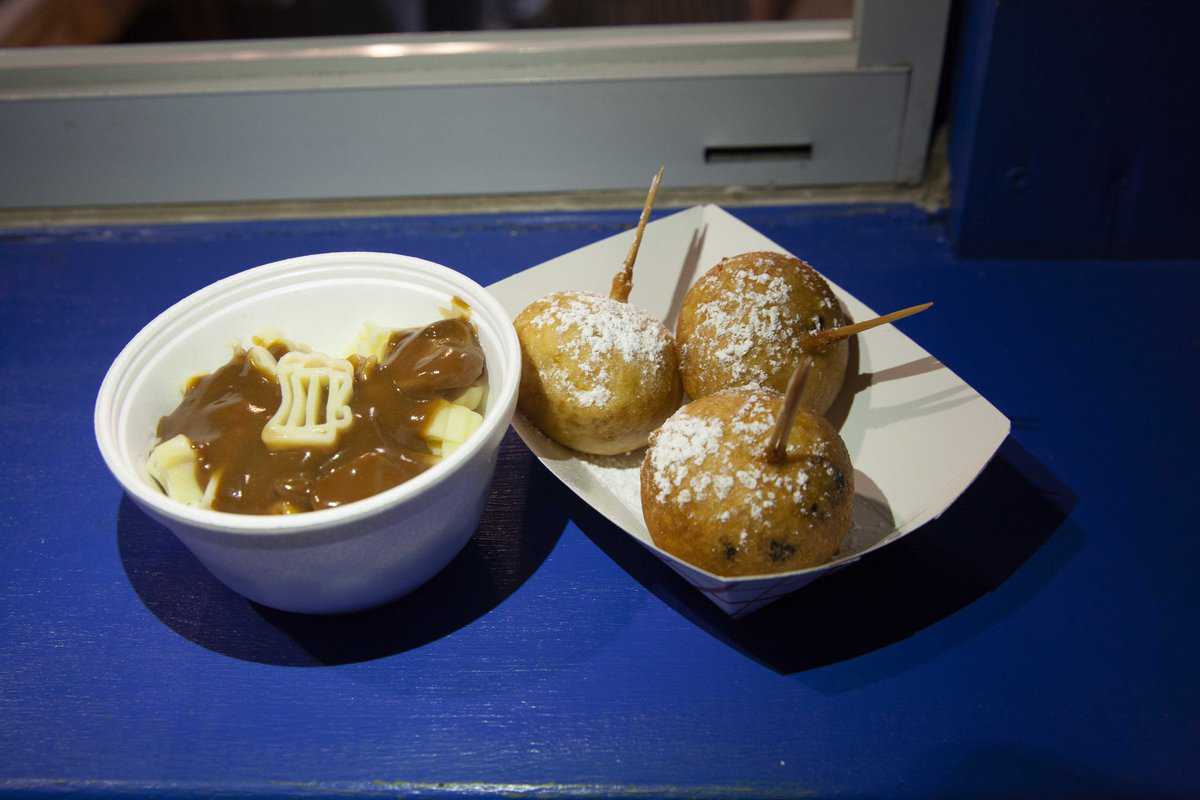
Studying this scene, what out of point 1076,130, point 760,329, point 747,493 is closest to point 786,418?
point 747,493

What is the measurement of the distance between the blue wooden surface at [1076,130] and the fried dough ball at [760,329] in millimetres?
374

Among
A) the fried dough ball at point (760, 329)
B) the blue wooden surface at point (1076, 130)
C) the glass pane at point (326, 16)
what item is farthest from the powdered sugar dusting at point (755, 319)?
the glass pane at point (326, 16)

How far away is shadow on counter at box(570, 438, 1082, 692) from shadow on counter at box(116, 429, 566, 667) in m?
0.06

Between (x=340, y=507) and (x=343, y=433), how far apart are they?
0.35 feet

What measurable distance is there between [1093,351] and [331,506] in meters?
0.81

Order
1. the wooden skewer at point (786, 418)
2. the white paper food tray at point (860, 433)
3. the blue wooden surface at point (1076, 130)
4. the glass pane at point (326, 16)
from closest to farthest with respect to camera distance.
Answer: the wooden skewer at point (786, 418)
the white paper food tray at point (860, 433)
the blue wooden surface at point (1076, 130)
the glass pane at point (326, 16)

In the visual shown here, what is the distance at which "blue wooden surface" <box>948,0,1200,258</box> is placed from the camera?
101cm

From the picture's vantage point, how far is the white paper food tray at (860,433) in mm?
769

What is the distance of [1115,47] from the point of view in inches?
40.2

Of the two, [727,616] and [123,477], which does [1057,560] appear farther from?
[123,477]

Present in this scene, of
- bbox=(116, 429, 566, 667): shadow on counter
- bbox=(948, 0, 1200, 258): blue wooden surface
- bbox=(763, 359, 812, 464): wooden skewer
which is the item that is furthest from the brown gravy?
bbox=(948, 0, 1200, 258): blue wooden surface

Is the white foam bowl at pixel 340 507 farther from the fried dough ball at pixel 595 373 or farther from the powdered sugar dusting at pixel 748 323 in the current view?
the powdered sugar dusting at pixel 748 323

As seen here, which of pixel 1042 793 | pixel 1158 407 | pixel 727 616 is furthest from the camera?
pixel 1158 407

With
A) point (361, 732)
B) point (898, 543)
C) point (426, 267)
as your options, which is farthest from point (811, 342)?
point (361, 732)
